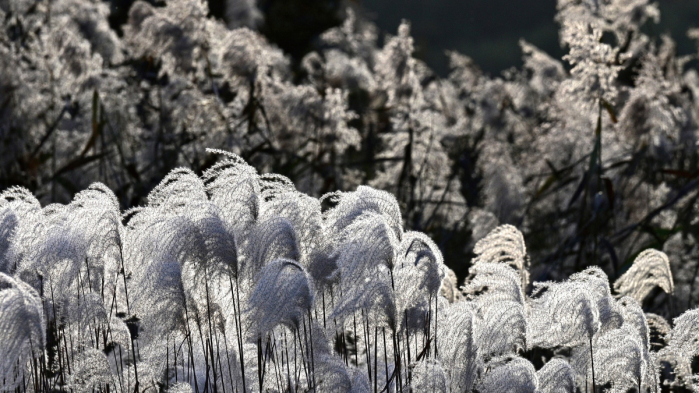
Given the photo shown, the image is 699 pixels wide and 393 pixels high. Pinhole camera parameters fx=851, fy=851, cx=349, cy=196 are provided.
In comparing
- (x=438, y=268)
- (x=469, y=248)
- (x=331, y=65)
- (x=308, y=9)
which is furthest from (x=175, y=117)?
(x=308, y=9)

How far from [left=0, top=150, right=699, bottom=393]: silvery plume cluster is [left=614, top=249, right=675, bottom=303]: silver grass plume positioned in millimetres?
526

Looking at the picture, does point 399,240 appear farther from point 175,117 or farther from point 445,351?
point 175,117

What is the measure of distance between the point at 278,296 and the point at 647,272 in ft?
6.96

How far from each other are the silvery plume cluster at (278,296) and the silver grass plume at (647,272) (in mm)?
526

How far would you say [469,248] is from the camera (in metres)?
6.97

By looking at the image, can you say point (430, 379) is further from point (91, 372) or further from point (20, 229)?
point (20, 229)

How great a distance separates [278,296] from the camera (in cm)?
272

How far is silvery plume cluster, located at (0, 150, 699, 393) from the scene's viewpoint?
9.41 feet

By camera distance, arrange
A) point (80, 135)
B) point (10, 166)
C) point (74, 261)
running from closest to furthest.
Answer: point (74, 261), point (10, 166), point (80, 135)

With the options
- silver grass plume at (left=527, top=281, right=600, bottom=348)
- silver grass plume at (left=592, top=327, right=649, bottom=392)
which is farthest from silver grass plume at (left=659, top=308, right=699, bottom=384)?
silver grass plume at (left=527, top=281, right=600, bottom=348)

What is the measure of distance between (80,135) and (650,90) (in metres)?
4.86

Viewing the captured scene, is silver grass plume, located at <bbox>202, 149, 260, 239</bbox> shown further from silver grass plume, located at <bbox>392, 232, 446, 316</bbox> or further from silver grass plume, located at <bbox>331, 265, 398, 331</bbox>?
silver grass plume, located at <bbox>392, 232, 446, 316</bbox>

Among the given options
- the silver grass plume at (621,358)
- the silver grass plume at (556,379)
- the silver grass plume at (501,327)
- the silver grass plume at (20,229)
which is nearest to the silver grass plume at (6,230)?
the silver grass plume at (20,229)

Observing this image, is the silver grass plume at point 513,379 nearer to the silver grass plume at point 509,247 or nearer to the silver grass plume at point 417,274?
the silver grass plume at point 417,274
